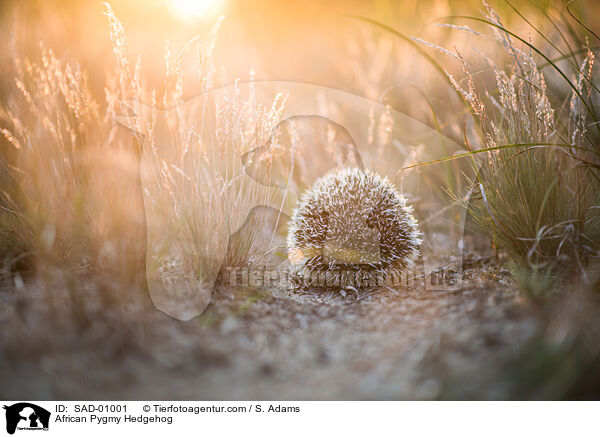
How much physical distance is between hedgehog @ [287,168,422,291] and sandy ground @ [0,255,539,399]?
0.32 metres

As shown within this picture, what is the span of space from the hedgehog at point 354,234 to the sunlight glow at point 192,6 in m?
1.52

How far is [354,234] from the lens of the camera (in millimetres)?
2035

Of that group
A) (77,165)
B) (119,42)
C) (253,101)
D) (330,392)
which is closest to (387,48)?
(253,101)

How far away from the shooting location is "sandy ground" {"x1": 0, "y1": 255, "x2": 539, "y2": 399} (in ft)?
4.52

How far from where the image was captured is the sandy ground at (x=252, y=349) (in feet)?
4.52

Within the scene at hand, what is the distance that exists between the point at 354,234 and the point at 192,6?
6.26ft

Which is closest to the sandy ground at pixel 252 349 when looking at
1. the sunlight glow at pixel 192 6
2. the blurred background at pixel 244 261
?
the blurred background at pixel 244 261
